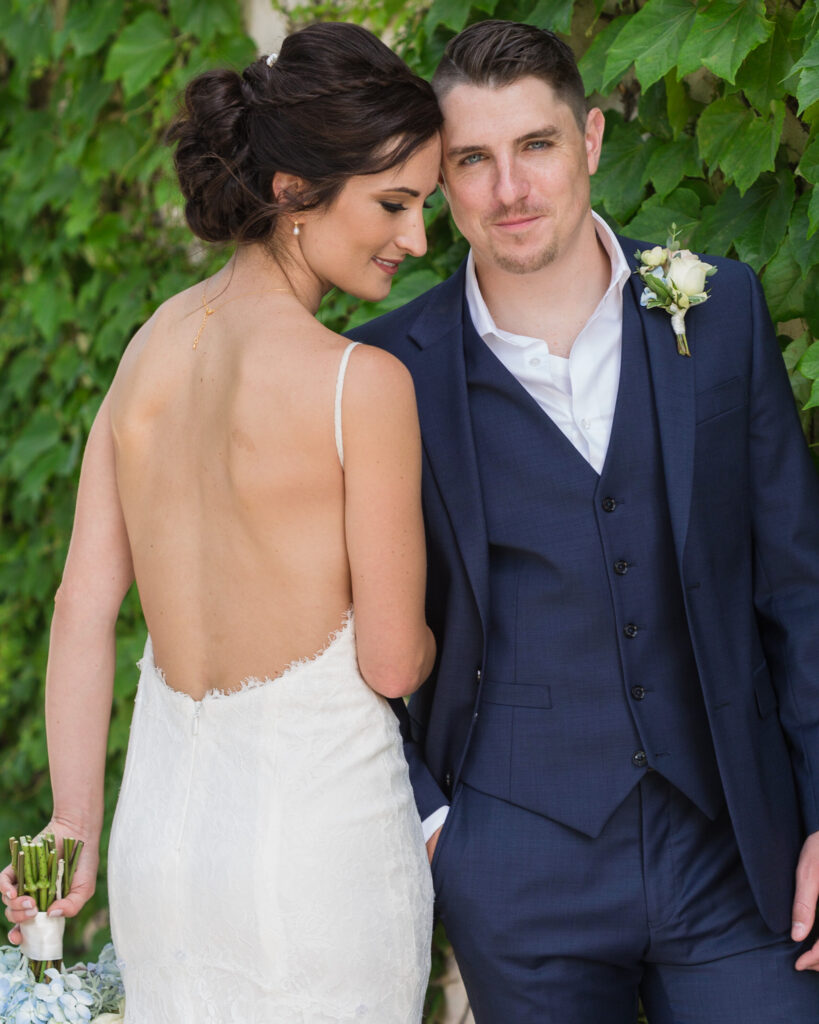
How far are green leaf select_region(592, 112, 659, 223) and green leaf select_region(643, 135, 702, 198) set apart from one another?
0.19 feet

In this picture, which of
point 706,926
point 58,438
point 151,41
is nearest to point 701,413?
point 706,926

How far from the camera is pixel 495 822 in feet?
6.21

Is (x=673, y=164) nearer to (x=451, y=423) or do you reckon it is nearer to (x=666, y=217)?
(x=666, y=217)

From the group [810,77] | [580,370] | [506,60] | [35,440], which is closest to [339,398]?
[580,370]

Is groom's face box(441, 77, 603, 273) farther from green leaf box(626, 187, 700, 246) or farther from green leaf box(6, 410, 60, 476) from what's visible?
green leaf box(6, 410, 60, 476)

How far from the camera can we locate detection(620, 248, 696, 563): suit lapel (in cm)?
179

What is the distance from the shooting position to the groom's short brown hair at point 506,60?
75.5 inches

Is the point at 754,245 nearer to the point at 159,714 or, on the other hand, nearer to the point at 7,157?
the point at 159,714

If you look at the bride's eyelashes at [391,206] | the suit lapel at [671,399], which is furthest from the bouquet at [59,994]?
the bride's eyelashes at [391,206]

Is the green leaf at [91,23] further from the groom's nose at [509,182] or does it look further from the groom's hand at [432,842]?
the groom's hand at [432,842]

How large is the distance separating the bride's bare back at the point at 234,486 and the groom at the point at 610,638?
0.33 metres

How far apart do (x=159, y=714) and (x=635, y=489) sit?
78cm

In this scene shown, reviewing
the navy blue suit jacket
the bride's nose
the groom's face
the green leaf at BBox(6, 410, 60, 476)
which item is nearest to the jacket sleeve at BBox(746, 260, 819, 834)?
the navy blue suit jacket

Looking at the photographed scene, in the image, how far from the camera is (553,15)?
2.29m
